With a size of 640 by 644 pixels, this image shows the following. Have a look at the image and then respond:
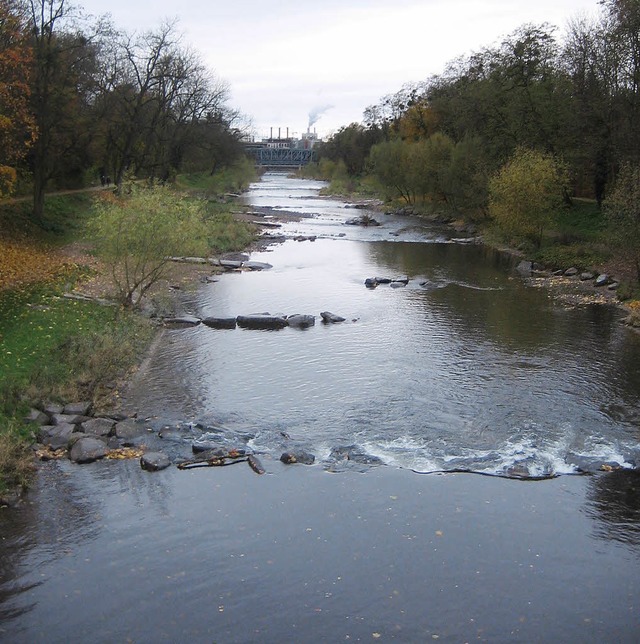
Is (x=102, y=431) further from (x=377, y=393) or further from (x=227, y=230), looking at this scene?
(x=227, y=230)

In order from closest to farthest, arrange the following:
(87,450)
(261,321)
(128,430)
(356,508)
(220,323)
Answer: (356,508), (87,450), (128,430), (220,323), (261,321)

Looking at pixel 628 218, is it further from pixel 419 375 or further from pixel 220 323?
pixel 220 323

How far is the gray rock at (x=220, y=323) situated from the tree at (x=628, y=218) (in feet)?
60.6

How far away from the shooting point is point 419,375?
71.5ft

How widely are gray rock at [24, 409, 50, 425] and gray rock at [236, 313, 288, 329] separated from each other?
11.5m

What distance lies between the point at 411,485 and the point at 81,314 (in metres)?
14.9

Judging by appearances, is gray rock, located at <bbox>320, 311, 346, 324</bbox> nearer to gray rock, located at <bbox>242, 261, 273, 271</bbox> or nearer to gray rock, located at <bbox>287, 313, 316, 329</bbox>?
gray rock, located at <bbox>287, 313, 316, 329</bbox>

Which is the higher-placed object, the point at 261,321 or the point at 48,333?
the point at 48,333

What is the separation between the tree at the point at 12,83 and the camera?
94.6 feet

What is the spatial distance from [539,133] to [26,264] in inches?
1527

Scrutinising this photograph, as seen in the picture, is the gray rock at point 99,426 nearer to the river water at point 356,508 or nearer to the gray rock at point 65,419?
the gray rock at point 65,419

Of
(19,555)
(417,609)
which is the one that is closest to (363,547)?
(417,609)

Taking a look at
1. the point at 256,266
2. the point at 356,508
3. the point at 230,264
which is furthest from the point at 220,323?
the point at 356,508

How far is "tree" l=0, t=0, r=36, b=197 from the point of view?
28.8m
